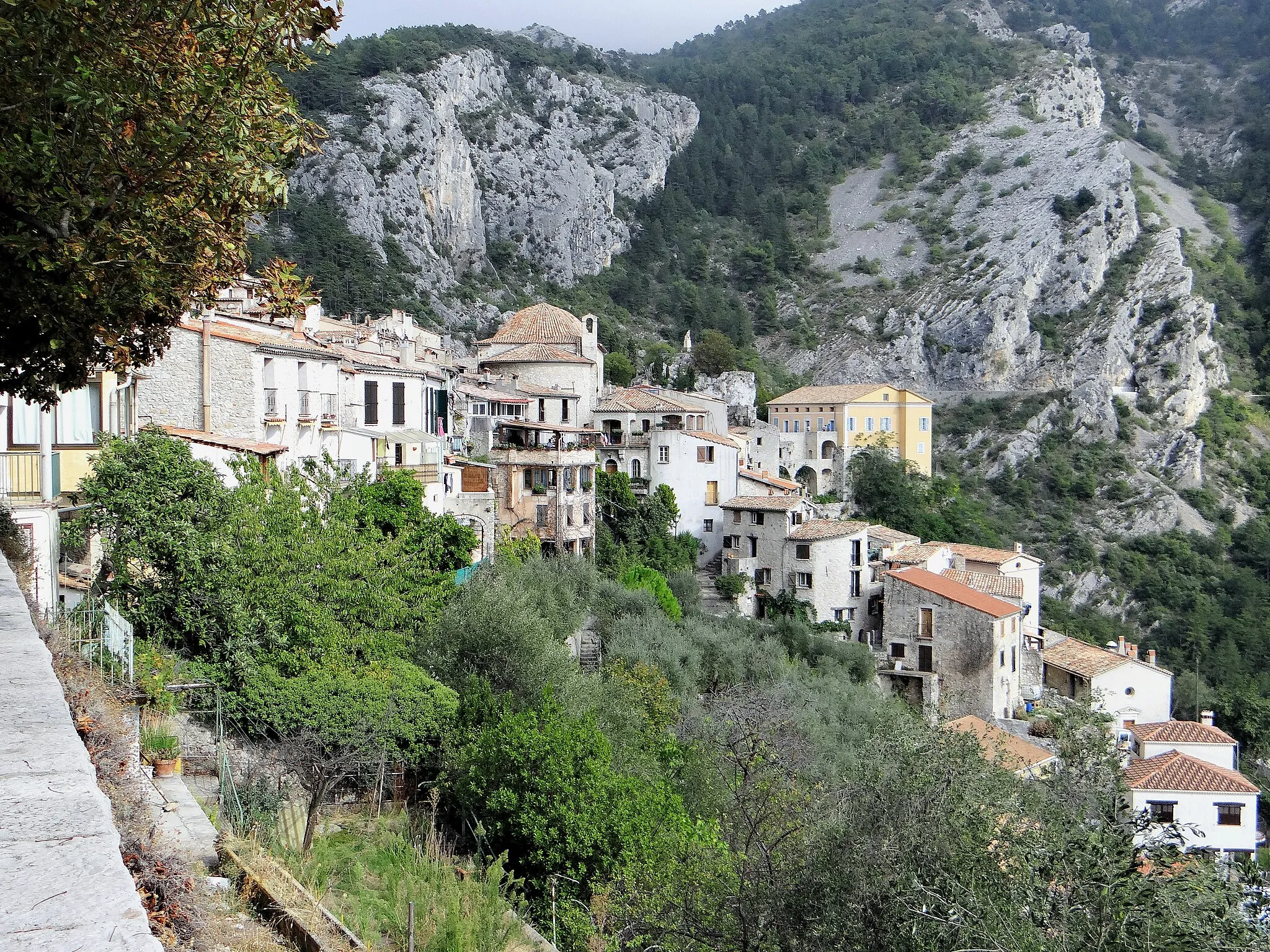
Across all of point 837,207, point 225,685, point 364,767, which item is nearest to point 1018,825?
point 364,767

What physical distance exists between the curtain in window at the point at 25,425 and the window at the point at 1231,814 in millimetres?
37170

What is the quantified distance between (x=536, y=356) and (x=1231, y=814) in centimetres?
3540

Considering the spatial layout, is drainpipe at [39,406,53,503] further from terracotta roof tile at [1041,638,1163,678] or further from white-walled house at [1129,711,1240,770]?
terracotta roof tile at [1041,638,1163,678]

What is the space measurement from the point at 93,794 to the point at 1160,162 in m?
167

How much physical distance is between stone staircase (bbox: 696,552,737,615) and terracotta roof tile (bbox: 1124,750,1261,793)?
1585 centimetres

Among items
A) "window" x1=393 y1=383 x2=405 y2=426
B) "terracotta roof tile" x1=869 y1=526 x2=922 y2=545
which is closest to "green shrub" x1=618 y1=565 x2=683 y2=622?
"window" x1=393 y1=383 x2=405 y2=426

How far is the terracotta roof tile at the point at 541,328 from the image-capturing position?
5556cm

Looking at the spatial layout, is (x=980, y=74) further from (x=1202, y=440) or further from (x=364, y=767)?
(x=364, y=767)

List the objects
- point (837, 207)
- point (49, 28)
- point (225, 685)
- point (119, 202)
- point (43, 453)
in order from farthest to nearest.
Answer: point (837, 207) → point (225, 685) → point (43, 453) → point (119, 202) → point (49, 28)

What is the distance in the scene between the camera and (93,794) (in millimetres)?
3277

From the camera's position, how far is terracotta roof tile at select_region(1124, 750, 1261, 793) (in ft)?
114

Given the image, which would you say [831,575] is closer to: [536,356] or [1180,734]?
[1180,734]

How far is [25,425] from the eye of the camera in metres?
16.4

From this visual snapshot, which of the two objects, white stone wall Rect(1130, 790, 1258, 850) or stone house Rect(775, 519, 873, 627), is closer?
white stone wall Rect(1130, 790, 1258, 850)
